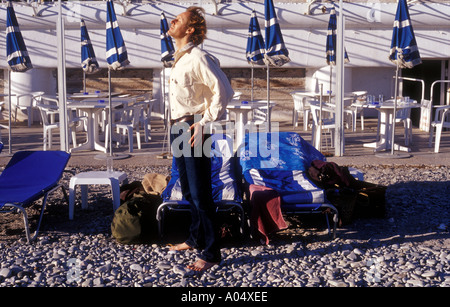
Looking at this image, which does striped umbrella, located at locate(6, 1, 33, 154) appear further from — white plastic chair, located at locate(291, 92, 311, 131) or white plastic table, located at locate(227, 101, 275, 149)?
white plastic chair, located at locate(291, 92, 311, 131)

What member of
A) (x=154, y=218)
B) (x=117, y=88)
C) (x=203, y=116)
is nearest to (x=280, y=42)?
(x=154, y=218)

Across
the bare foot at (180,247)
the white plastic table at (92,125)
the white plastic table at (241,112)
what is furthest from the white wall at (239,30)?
the bare foot at (180,247)

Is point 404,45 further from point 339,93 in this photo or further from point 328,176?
point 328,176

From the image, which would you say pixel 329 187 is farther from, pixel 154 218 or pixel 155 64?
pixel 155 64

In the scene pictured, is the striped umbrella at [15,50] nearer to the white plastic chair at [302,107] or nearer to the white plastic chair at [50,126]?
the white plastic chair at [50,126]

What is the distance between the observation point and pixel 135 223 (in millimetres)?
4695

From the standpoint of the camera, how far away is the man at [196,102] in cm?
378

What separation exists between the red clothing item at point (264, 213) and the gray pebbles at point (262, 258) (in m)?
0.13

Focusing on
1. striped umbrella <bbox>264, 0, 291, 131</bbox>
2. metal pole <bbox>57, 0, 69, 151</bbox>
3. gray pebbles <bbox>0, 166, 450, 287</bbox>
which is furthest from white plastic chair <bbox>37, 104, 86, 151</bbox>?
gray pebbles <bbox>0, 166, 450, 287</bbox>

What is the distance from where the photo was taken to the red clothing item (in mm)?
4664

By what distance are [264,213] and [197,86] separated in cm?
135

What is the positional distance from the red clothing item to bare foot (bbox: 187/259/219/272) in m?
0.75

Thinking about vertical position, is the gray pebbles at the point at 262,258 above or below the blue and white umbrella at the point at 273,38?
below

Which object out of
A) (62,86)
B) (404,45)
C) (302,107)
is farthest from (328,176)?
(302,107)
